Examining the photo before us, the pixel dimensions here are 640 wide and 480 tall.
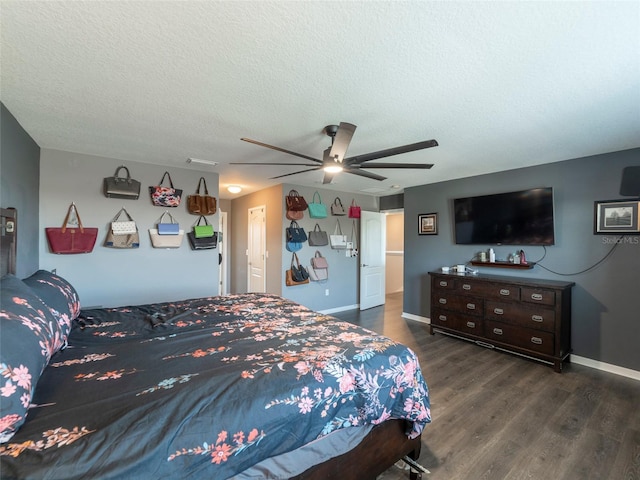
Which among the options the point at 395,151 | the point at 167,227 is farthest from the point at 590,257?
the point at 167,227

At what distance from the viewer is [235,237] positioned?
6.67 metres

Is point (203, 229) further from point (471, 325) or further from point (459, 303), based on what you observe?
point (471, 325)

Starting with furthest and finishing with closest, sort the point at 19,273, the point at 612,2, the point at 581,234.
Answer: the point at 581,234, the point at 19,273, the point at 612,2

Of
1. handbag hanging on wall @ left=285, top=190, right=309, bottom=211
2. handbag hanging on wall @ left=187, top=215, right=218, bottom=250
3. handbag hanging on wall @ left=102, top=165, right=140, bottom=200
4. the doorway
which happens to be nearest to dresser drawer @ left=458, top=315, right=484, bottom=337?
handbag hanging on wall @ left=285, top=190, right=309, bottom=211

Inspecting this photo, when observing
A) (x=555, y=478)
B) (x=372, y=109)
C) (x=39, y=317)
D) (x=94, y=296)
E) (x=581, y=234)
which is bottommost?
(x=555, y=478)

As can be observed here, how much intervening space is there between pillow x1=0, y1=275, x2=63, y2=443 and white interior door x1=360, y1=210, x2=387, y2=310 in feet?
15.7

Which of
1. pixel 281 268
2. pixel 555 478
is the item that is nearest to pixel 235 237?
pixel 281 268

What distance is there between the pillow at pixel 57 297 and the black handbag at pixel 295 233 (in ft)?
9.86

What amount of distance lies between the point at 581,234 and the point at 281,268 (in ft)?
13.3

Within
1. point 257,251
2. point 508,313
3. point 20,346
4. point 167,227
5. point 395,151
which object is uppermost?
point 395,151

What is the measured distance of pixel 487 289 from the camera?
3.63 meters

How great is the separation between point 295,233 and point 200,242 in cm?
152

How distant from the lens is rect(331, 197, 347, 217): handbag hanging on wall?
5250 millimetres

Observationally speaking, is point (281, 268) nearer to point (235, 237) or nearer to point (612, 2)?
point (235, 237)
